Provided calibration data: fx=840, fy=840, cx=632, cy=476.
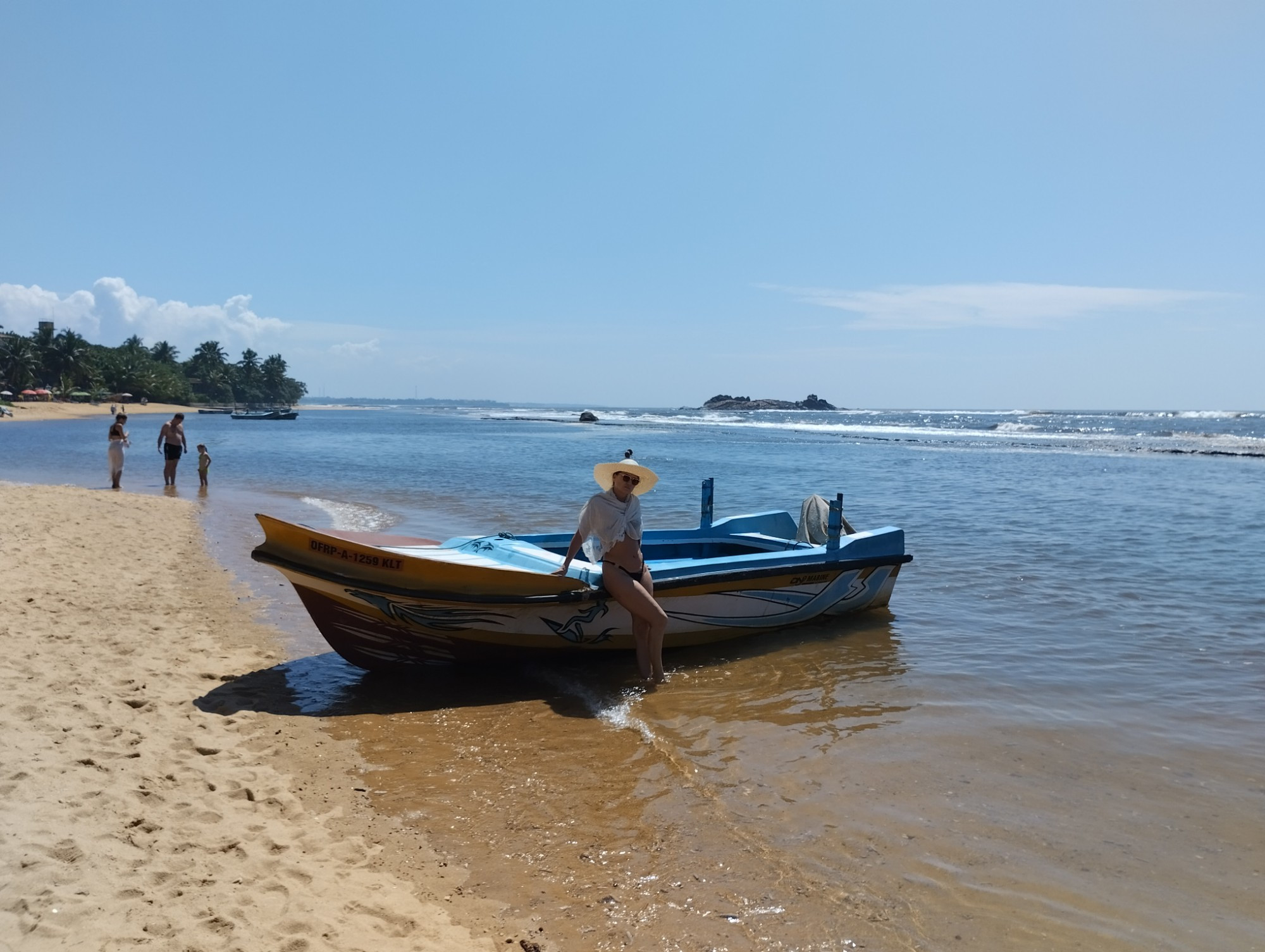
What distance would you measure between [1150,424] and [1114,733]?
96.4 meters

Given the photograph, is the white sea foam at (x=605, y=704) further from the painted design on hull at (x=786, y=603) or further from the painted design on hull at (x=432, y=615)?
the painted design on hull at (x=786, y=603)

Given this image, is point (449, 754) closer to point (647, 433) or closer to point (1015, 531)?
point (1015, 531)

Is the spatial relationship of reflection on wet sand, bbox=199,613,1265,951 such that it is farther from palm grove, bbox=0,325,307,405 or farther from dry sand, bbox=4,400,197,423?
palm grove, bbox=0,325,307,405

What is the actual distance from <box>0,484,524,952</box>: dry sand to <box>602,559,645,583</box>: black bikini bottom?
→ 2.43 m

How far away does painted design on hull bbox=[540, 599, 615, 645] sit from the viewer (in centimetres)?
709

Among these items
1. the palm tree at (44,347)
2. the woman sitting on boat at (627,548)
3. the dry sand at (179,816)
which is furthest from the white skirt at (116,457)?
the palm tree at (44,347)

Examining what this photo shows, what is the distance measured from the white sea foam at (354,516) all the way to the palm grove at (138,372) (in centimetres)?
7493

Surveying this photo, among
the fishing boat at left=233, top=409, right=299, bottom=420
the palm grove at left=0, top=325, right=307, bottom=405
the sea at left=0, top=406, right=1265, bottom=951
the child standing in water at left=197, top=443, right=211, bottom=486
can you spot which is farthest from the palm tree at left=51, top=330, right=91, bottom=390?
the sea at left=0, top=406, right=1265, bottom=951

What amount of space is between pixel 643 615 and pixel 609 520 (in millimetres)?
891

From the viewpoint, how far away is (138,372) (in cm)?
9088

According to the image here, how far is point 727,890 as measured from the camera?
4039 mm

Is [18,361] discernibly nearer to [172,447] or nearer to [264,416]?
[264,416]

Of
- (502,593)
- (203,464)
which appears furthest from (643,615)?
(203,464)

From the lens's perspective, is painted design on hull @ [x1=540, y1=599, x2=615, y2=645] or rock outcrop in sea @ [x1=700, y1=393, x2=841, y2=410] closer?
painted design on hull @ [x1=540, y1=599, x2=615, y2=645]
